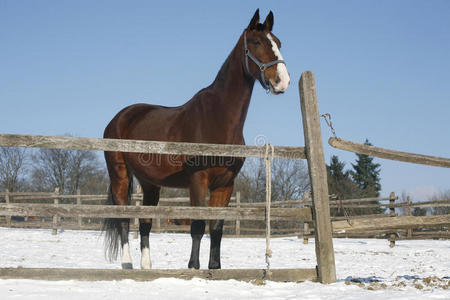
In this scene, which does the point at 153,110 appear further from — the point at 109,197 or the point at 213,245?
the point at 213,245

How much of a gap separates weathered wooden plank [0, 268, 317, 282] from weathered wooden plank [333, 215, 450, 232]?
0.52 meters

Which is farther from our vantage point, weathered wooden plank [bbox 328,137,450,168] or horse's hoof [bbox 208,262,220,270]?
horse's hoof [bbox 208,262,220,270]

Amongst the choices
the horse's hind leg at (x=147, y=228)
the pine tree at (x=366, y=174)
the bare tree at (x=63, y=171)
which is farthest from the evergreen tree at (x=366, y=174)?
the horse's hind leg at (x=147, y=228)

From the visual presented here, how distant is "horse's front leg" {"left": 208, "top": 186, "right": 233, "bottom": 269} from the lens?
172 inches

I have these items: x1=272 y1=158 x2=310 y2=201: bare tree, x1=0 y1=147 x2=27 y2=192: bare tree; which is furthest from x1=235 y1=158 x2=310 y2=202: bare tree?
x1=0 y1=147 x2=27 y2=192: bare tree

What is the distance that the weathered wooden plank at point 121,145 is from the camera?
145 inches

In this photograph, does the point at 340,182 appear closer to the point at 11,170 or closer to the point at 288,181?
the point at 288,181

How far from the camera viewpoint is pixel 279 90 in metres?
4.01

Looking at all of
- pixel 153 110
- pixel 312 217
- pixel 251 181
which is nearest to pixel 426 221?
pixel 312 217

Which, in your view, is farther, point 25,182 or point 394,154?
point 25,182

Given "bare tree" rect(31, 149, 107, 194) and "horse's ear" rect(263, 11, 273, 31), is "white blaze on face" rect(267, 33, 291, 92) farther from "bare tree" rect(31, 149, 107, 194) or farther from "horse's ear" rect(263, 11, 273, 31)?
"bare tree" rect(31, 149, 107, 194)

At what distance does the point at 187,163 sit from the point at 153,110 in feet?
4.82

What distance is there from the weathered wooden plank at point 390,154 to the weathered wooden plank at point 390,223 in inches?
22.0

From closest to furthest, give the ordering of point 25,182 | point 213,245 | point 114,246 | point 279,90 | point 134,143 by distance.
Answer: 1. point 134,143
2. point 279,90
3. point 213,245
4. point 114,246
5. point 25,182
